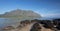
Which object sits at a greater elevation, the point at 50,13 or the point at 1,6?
the point at 1,6

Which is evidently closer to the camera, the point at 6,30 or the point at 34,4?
the point at 6,30

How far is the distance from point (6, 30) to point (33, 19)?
0.53 meters

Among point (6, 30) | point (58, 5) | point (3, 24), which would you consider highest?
point (58, 5)

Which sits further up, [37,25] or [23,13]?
[23,13]

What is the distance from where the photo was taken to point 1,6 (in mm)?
1872

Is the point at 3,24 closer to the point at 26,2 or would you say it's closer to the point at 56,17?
the point at 26,2

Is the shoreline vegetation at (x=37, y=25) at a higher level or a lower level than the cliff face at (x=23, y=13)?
lower

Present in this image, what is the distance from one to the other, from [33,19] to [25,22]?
0.53 feet

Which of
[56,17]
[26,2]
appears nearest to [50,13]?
[56,17]

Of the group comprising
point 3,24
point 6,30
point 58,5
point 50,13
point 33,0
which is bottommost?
point 6,30

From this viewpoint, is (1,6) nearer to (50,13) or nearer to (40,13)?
(40,13)

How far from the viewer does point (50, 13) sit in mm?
1952

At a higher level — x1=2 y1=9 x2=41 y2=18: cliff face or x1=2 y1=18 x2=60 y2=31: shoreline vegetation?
x1=2 y1=9 x2=41 y2=18: cliff face

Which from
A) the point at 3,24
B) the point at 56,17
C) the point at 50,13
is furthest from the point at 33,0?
the point at 3,24
